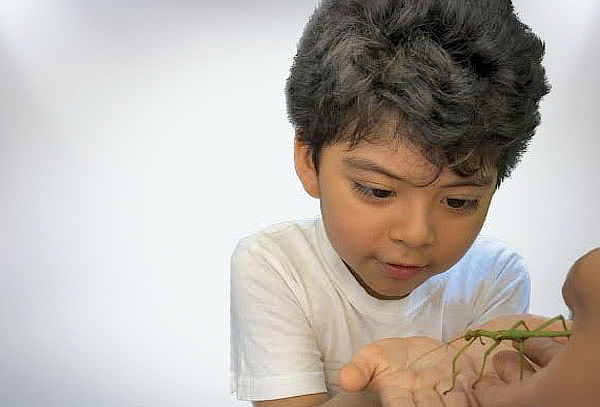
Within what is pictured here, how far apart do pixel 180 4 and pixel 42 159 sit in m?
0.46

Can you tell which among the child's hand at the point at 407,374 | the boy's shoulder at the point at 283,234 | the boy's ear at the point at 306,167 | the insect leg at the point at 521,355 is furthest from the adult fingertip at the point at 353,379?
the boy's shoulder at the point at 283,234

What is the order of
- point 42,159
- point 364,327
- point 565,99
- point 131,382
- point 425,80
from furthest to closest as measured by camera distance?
point 565,99 < point 42,159 < point 131,382 < point 364,327 < point 425,80

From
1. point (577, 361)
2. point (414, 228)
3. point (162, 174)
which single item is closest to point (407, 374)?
point (414, 228)

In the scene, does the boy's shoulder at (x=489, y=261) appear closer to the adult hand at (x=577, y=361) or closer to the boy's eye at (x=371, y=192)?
the boy's eye at (x=371, y=192)

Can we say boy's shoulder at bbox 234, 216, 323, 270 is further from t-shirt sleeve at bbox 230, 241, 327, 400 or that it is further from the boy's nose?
the boy's nose

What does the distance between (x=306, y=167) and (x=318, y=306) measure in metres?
0.18

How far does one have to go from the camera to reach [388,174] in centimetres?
87

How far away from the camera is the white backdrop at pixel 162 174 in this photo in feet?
5.84

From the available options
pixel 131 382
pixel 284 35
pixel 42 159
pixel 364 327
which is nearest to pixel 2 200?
pixel 42 159

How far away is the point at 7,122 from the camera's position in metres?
2.09

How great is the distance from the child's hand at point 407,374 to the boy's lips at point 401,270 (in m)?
0.10

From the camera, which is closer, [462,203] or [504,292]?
[462,203]

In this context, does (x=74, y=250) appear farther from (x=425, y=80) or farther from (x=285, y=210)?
(x=425, y=80)

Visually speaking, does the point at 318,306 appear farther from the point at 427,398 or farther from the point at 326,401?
the point at 427,398
